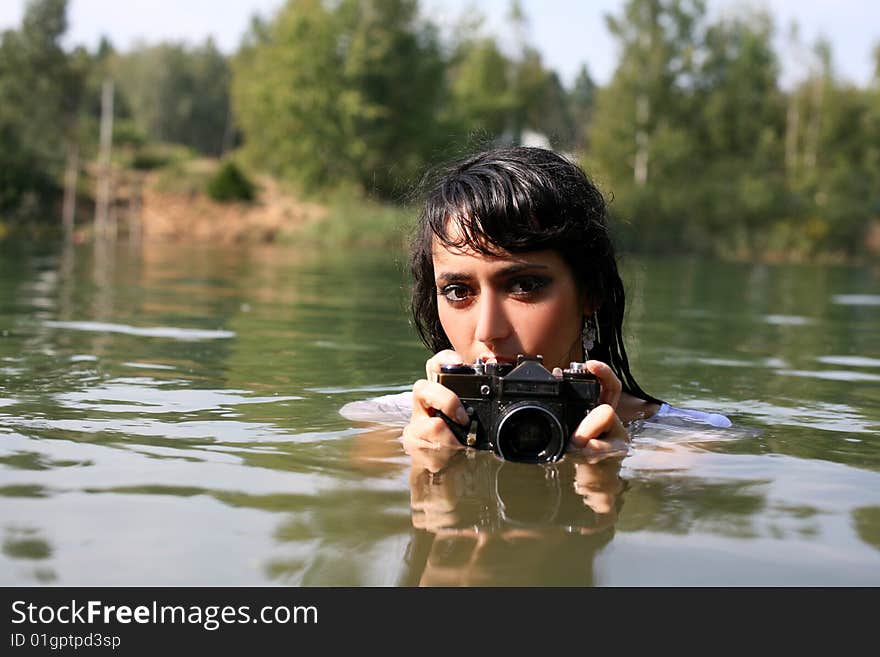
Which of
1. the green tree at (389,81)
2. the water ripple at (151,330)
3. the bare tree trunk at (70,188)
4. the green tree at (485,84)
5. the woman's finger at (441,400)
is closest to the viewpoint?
the woman's finger at (441,400)

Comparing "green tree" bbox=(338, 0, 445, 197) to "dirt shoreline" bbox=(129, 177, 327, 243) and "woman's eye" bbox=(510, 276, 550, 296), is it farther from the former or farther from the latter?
"woman's eye" bbox=(510, 276, 550, 296)

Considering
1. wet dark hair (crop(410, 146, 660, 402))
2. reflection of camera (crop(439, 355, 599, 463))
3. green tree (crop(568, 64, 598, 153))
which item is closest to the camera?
reflection of camera (crop(439, 355, 599, 463))

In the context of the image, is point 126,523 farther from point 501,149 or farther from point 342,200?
point 342,200

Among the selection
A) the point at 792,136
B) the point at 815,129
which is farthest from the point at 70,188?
the point at 815,129

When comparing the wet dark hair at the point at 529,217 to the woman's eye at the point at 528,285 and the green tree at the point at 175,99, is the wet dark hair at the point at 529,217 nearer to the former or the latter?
the woman's eye at the point at 528,285

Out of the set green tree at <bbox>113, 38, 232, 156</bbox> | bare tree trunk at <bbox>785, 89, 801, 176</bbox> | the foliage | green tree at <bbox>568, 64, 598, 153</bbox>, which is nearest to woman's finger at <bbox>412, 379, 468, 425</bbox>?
the foliage

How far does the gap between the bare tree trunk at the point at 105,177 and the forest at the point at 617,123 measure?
0.82 meters

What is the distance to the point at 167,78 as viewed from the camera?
248ft

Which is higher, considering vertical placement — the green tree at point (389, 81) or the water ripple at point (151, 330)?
the green tree at point (389, 81)

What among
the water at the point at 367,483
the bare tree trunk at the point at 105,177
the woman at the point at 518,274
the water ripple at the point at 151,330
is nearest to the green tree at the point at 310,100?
the bare tree trunk at the point at 105,177

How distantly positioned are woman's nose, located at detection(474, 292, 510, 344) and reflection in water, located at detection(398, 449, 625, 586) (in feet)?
1.14

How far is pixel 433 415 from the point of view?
3090 mm

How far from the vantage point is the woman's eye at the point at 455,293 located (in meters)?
3.38

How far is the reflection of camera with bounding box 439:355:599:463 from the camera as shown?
280 centimetres
